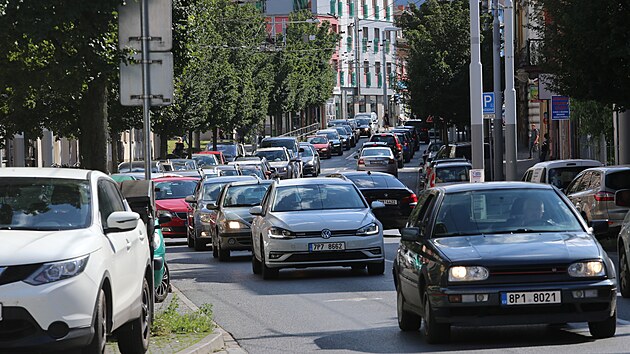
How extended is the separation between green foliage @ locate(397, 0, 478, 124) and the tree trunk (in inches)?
1593

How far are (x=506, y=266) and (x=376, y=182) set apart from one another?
2150 cm

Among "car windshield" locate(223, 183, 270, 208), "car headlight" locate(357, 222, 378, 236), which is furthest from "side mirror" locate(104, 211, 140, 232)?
"car windshield" locate(223, 183, 270, 208)

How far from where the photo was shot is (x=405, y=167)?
83188mm

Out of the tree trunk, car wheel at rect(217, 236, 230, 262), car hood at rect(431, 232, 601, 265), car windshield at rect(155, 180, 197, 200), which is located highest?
the tree trunk

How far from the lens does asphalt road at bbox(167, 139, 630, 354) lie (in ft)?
41.4

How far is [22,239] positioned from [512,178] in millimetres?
31134

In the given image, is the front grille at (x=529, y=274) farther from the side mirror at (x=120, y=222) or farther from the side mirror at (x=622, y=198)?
the side mirror at (x=622, y=198)

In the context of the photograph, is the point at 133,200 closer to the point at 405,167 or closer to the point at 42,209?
the point at 42,209

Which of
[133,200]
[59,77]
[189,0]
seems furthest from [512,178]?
[133,200]

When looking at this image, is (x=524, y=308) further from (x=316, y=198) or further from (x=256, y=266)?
(x=256, y=266)

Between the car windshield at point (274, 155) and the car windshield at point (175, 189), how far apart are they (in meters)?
25.2

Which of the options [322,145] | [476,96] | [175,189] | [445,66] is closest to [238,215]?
[175,189]

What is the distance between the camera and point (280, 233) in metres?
20.5

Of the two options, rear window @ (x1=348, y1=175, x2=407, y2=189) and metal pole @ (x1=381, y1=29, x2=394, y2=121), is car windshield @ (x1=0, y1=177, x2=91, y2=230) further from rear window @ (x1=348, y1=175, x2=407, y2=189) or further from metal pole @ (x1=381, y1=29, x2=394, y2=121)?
metal pole @ (x1=381, y1=29, x2=394, y2=121)
